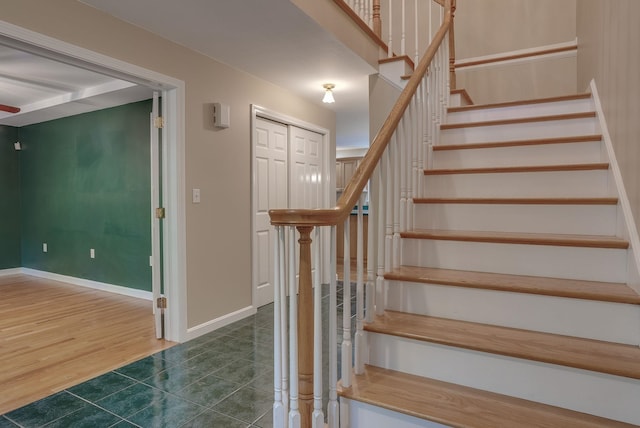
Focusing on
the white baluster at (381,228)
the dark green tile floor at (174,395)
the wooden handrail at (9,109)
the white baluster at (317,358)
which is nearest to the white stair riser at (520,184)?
the white baluster at (381,228)

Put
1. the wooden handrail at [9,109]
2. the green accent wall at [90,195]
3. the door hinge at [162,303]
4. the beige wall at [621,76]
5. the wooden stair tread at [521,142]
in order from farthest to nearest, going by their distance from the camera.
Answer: the wooden handrail at [9,109]
the green accent wall at [90,195]
the door hinge at [162,303]
the wooden stair tread at [521,142]
the beige wall at [621,76]

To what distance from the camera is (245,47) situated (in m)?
2.89

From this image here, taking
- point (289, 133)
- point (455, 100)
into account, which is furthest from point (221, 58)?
point (455, 100)

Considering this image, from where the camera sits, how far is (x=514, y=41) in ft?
13.0

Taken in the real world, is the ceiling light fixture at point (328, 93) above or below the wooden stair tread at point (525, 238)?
above

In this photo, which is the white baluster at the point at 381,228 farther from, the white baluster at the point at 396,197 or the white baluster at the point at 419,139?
the white baluster at the point at 419,139

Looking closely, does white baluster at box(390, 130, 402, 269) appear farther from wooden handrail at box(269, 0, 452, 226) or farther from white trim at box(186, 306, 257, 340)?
white trim at box(186, 306, 257, 340)

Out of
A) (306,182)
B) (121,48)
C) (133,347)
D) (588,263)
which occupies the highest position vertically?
(121,48)

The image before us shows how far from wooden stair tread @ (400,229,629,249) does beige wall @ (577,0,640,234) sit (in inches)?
5.8

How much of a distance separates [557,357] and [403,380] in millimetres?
555

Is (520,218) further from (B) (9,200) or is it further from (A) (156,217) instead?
(B) (9,200)

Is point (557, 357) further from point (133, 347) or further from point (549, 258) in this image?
point (133, 347)

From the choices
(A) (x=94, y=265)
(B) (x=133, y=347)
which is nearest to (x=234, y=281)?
(B) (x=133, y=347)

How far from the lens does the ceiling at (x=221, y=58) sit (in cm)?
232
